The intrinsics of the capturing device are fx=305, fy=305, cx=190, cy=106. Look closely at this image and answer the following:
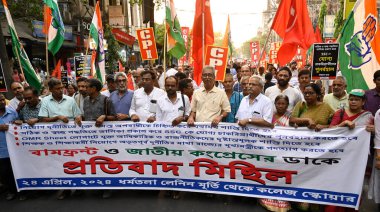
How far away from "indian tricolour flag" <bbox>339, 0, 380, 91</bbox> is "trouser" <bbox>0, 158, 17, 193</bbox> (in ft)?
17.5

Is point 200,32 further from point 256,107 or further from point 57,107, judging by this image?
point 57,107

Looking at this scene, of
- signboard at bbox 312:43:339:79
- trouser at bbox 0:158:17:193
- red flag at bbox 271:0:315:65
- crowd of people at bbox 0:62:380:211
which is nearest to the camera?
crowd of people at bbox 0:62:380:211

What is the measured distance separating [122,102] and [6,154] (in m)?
1.82

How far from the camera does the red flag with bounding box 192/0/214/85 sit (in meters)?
5.88

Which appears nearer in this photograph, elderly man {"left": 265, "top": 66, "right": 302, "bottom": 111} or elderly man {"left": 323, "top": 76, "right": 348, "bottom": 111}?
elderly man {"left": 323, "top": 76, "right": 348, "bottom": 111}

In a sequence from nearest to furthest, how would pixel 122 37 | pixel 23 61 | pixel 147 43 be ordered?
pixel 23 61 → pixel 147 43 → pixel 122 37

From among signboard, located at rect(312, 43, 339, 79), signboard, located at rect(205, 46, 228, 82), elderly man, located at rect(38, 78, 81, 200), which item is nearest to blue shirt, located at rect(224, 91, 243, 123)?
signboard, located at rect(205, 46, 228, 82)

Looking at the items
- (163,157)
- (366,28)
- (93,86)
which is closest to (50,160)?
(93,86)

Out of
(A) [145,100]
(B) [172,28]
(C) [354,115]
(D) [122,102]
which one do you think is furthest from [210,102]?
(B) [172,28]

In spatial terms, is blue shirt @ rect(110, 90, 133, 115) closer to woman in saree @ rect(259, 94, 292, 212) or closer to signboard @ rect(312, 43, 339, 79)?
woman in saree @ rect(259, 94, 292, 212)

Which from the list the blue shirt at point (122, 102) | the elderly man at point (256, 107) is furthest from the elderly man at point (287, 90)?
the blue shirt at point (122, 102)

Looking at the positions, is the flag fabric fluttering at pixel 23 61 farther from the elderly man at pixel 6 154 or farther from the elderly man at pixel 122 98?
the elderly man at pixel 122 98

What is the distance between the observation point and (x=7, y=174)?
452 cm

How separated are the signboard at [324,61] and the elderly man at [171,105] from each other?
293 cm
